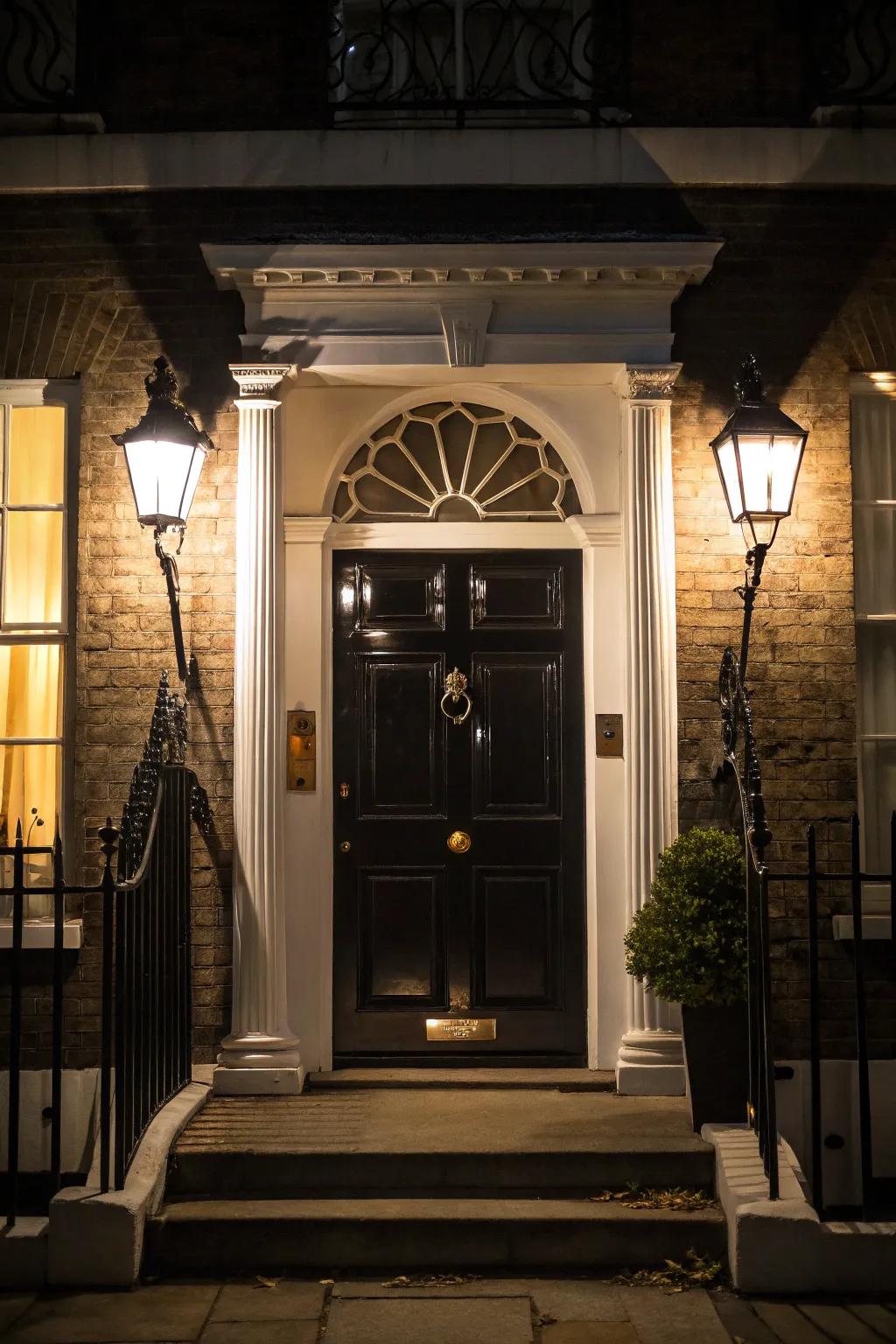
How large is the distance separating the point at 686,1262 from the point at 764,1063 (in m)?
0.75

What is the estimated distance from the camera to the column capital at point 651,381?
20.9ft

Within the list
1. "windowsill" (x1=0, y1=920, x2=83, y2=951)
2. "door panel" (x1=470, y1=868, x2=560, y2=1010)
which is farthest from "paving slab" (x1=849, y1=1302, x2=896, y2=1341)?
"windowsill" (x1=0, y1=920, x2=83, y2=951)

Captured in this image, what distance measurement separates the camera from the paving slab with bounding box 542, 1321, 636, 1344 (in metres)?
4.25

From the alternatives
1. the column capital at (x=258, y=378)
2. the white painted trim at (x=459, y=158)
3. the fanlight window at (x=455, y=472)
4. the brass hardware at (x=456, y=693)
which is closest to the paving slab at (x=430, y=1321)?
the brass hardware at (x=456, y=693)

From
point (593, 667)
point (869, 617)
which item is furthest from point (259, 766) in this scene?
point (869, 617)

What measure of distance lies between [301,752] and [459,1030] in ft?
5.08

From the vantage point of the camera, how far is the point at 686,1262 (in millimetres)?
4828

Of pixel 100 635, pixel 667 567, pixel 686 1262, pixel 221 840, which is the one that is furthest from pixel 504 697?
pixel 686 1262

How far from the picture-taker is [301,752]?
21.6 ft

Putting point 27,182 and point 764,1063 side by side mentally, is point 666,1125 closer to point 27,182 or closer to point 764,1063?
point 764,1063

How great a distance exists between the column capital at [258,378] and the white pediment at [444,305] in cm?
10

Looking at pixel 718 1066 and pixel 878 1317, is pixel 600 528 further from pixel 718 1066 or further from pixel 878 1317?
pixel 878 1317

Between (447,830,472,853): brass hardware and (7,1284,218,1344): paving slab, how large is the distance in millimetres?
2421

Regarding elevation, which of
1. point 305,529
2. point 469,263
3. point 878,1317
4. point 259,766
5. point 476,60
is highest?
point 476,60
